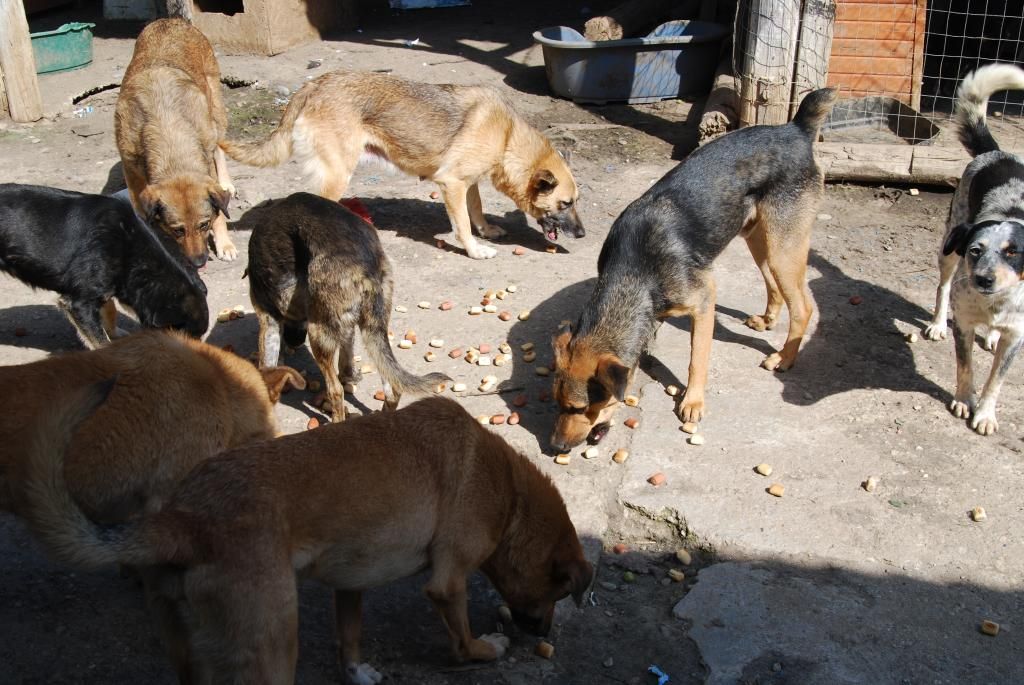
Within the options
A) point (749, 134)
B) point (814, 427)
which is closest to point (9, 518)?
point (814, 427)

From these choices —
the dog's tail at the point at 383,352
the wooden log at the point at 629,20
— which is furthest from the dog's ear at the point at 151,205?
the wooden log at the point at 629,20

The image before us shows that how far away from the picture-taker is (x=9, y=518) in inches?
202

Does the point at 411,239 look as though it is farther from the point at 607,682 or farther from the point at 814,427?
the point at 607,682

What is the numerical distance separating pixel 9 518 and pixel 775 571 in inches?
159

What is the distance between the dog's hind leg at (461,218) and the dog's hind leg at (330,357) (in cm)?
270

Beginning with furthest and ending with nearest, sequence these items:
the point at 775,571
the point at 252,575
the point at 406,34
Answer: the point at 406,34, the point at 775,571, the point at 252,575

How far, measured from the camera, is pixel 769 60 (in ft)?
30.6

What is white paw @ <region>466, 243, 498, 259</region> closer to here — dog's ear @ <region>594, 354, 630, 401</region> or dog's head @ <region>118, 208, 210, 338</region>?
dog's head @ <region>118, 208, 210, 338</region>

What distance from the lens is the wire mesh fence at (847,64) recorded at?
364 inches

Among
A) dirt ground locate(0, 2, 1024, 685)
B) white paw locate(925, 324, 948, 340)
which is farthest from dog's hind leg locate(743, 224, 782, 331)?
white paw locate(925, 324, 948, 340)

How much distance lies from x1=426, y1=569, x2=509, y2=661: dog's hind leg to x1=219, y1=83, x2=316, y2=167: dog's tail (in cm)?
535

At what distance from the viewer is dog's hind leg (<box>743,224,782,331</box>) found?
6.81 m

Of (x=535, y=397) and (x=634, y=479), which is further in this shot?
(x=535, y=397)

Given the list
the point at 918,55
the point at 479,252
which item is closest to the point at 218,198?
the point at 479,252
